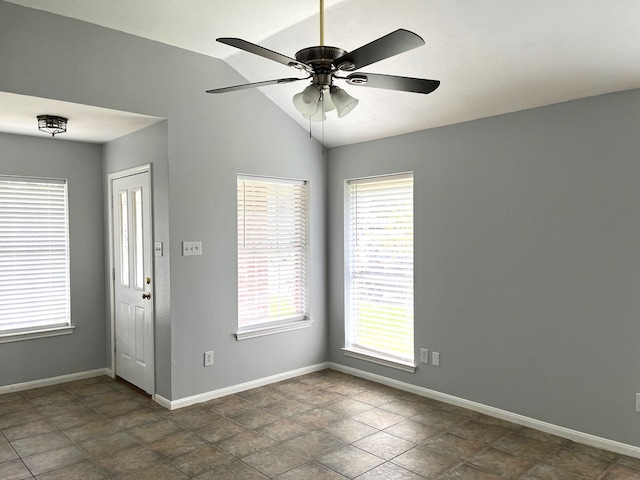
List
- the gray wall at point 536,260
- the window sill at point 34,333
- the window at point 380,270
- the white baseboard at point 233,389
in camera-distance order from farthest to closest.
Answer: the window at point 380,270, the window sill at point 34,333, the white baseboard at point 233,389, the gray wall at point 536,260

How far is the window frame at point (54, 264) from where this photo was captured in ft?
14.4

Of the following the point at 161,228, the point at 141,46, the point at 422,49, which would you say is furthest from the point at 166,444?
the point at 422,49

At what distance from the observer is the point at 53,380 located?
4.61 meters

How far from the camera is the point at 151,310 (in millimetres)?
4184

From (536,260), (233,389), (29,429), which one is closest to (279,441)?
(233,389)

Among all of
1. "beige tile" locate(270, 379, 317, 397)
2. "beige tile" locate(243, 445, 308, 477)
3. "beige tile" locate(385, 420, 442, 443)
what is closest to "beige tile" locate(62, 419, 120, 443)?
"beige tile" locate(243, 445, 308, 477)

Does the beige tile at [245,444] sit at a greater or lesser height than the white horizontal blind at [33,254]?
lesser

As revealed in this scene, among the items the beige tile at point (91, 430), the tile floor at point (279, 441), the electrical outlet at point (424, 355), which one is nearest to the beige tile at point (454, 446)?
the tile floor at point (279, 441)

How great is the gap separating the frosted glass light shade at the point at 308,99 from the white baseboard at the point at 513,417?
2.72 meters

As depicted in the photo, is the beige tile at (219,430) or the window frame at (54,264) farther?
the window frame at (54,264)

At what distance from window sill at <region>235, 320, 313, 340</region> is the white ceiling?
2206 mm

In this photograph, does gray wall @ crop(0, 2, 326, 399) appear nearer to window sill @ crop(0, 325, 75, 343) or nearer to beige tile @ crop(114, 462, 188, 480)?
beige tile @ crop(114, 462, 188, 480)

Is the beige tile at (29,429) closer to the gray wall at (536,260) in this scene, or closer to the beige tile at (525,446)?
the gray wall at (536,260)

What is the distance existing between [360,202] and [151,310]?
2167 mm
